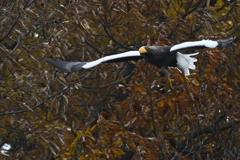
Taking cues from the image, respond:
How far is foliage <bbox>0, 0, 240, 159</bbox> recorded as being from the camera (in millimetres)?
3787

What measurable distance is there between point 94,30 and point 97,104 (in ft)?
3.41

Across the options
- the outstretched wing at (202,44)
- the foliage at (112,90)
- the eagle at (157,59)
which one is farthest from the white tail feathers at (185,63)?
the outstretched wing at (202,44)

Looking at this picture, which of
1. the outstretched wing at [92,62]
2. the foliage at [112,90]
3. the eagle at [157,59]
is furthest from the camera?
the outstretched wing at [92,62]

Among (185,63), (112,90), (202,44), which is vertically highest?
(202,44)

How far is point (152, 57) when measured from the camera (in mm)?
4199

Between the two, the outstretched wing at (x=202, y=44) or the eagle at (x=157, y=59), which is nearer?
the outstretched wing at (x=202, y=44)

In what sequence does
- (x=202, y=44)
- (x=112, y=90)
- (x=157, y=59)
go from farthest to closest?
Result: (x=112, y=90), (x=157, y=59), (x=202, y=44)

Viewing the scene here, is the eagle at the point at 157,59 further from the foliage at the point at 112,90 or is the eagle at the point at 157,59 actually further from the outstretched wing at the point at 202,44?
the foliage at the point at 112,90

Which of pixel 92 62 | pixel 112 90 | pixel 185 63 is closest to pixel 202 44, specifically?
pixel 185 63

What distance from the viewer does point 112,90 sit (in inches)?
204

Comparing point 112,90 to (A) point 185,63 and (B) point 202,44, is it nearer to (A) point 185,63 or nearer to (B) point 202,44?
(A) point 185,63

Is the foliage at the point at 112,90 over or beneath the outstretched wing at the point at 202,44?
beneath

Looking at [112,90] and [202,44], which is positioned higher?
[202,44]

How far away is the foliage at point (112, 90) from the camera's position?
12.4ft
